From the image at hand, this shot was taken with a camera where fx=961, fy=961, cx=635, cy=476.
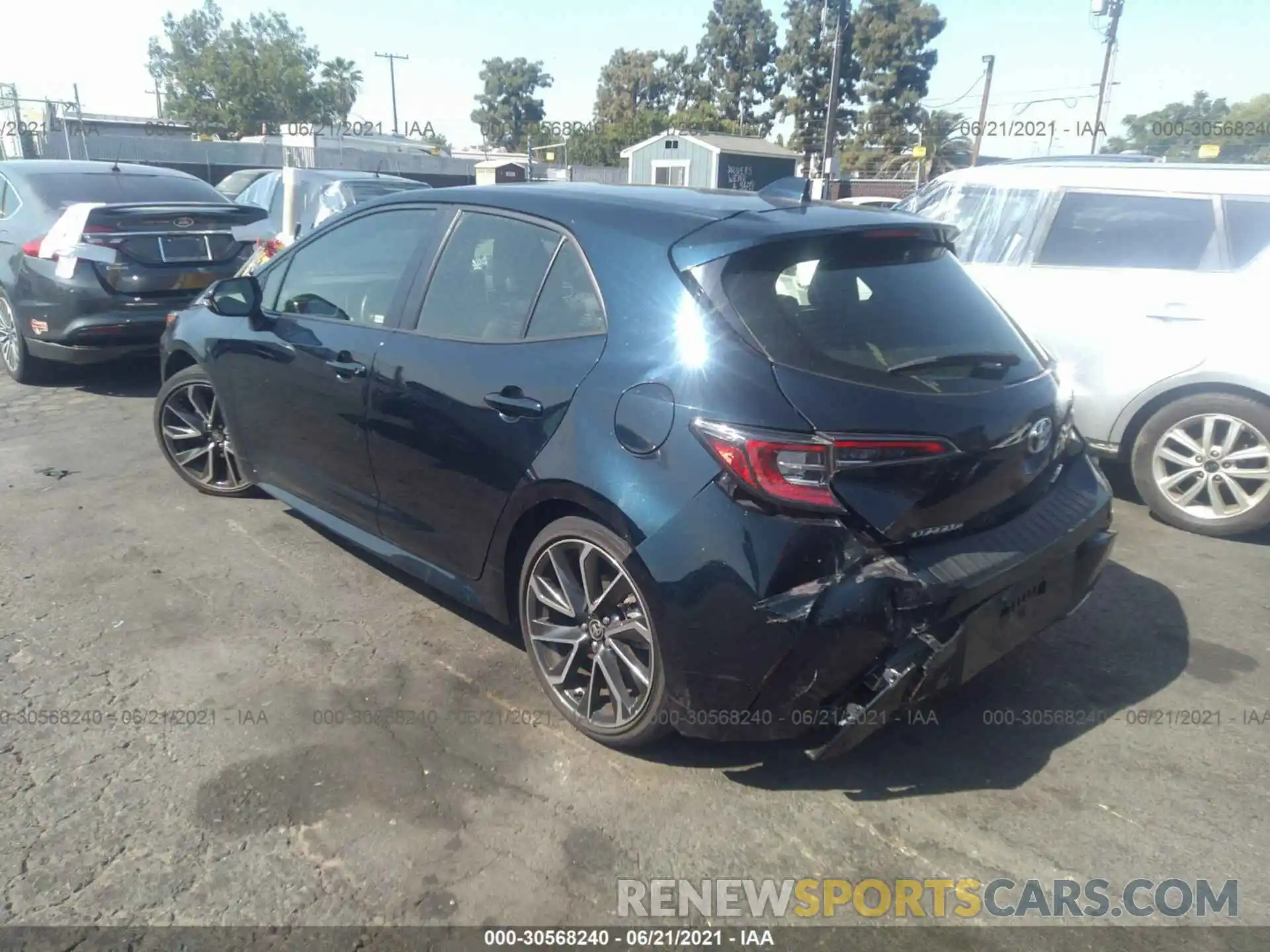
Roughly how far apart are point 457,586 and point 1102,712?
2367 mm

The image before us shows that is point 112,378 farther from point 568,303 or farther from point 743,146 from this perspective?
point 743,146

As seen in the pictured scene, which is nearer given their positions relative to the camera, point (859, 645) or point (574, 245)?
point (859, 645)

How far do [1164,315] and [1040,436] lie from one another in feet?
8.63

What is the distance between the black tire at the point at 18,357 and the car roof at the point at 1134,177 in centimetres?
723

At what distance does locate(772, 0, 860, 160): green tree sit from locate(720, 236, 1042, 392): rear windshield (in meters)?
64.3

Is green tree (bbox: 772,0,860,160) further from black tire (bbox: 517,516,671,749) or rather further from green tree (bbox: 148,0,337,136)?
black tire (bbox: 517,516,671,749)

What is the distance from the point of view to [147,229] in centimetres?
731

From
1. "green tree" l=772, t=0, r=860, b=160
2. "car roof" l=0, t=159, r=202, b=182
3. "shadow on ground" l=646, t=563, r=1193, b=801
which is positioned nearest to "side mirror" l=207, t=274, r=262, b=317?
"shadow on ground" l=646, t=563, r=1193, b=801

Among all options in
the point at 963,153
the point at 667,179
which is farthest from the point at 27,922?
the point at 963,153

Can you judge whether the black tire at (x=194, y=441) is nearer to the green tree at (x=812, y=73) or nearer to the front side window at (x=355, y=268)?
the front side window at (x=355, y=268)

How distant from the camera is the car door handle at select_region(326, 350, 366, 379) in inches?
150

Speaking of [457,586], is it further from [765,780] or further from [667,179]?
[667,179]

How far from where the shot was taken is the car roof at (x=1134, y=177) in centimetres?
513

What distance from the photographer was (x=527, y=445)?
3.13 m
